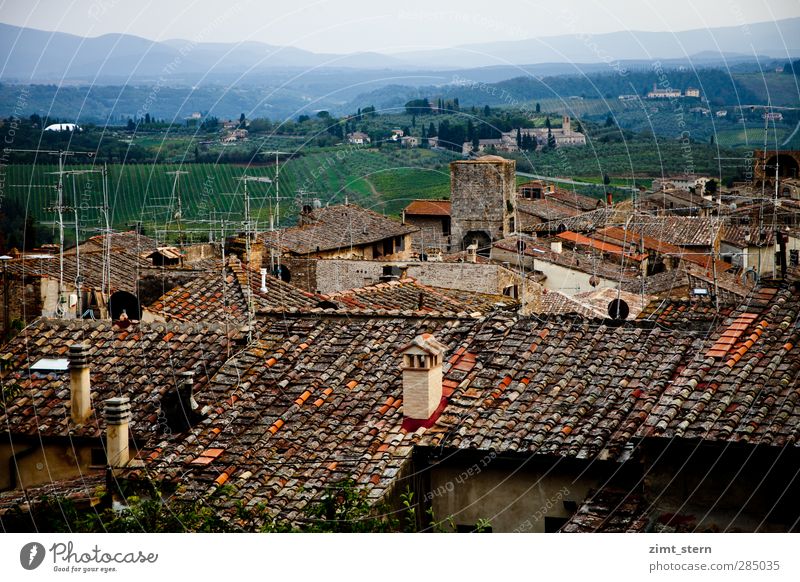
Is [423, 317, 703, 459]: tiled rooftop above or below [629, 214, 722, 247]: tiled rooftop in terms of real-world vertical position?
above

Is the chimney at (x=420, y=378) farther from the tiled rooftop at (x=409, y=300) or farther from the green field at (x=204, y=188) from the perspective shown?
the green field at (x=204, y=188)

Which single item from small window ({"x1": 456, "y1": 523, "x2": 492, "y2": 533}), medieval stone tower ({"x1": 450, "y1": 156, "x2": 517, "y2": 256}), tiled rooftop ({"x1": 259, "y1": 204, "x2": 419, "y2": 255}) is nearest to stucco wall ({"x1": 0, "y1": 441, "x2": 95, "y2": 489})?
small window ({"x1": 456, "y1": 523, "x2": 492, "y2": 533})

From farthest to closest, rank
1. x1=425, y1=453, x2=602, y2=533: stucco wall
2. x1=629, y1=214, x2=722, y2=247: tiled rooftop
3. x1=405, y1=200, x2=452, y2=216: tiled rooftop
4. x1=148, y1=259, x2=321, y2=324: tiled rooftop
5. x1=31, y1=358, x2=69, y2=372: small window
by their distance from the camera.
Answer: x1=405, y1=200, x2=452, y2=216: tiled rooftop, x1=629, y1=214, x2=722, y2=247: tiled rooftop, x1=148, y1=259, x2=321, y2=324: tiled rooftop, x1=31, y1=358, x2=69, y2=372: small window, x1=425, y1=453, x2=602, y2=533: stucco wall

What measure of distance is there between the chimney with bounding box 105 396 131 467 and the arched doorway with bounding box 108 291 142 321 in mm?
7700

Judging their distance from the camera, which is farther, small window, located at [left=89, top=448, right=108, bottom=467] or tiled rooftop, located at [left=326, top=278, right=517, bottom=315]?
tiled rooftop, located at [left=326, top=278, right=517, bottom=315]

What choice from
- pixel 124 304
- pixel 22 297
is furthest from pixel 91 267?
pixel 22 297

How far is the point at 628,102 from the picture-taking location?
23.0 metres

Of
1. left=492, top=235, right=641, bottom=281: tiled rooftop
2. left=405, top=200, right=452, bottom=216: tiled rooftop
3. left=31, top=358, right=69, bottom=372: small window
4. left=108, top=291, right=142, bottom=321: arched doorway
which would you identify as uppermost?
left=31, top=358, right=69, bottom=372: small window

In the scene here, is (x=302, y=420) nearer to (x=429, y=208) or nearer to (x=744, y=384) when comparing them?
(x=744, y=384)

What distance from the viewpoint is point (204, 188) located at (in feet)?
63.3

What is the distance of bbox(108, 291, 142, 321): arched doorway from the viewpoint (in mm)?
16844

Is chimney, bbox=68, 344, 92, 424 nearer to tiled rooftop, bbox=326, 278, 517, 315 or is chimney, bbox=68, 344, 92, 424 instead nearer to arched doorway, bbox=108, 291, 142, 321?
tiled rooftop, bbox=326, 278, 517, 315

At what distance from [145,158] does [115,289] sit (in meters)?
2.66
